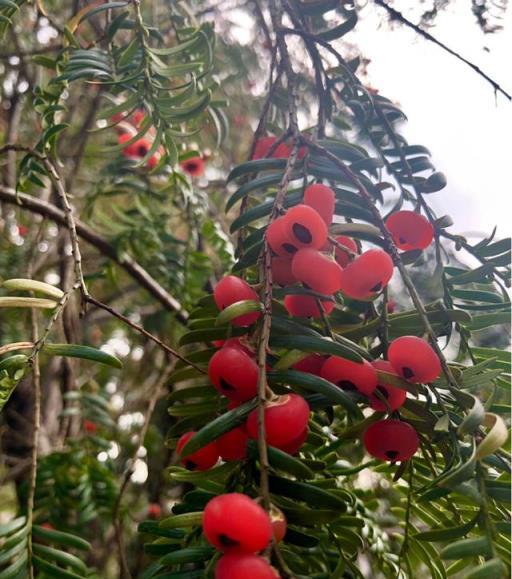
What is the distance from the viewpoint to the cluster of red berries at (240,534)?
0.31m

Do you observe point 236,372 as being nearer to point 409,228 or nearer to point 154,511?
point 409,228

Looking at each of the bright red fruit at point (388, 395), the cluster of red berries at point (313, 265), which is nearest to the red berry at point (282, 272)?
the cluster of red berries at point (313, 265)

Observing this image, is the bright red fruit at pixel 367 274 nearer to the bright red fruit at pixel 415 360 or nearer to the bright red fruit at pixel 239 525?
the bright red fruit at pixel 415 360

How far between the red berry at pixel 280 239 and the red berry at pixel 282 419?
14 cm

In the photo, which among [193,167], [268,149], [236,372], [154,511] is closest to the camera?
[236,372]

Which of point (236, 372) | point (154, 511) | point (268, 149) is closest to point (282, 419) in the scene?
point (236, 372)

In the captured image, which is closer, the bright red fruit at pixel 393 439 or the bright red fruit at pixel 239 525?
the bright red fruit at pixel 239 525

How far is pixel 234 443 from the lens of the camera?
0.45 m

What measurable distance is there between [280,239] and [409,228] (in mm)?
168

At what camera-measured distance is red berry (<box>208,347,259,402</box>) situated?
425 mm

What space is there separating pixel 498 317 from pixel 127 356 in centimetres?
164

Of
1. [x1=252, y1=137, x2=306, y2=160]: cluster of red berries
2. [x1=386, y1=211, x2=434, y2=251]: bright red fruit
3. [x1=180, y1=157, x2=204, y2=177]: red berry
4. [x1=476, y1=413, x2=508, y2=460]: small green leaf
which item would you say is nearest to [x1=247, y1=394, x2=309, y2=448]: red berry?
[x1=476, y1=413, x2=508, y2=460]: small green leaf

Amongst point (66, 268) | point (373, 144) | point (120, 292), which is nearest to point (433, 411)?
point (373, 144)

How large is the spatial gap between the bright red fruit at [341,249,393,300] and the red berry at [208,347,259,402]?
127 mm
